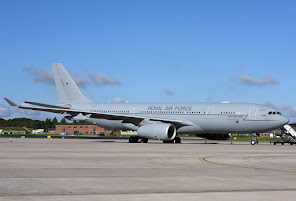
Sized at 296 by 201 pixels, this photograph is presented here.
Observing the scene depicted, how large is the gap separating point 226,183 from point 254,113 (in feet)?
106

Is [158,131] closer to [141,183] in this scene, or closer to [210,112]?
[210,112]

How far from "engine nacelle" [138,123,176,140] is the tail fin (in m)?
15.6

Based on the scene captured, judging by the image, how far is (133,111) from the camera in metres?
53.1

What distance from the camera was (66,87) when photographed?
194ft

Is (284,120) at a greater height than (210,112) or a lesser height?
lesser

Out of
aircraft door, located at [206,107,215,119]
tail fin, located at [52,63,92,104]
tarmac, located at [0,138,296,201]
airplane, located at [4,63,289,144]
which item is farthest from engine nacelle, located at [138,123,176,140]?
tarmac, located at [0,138,296,201]

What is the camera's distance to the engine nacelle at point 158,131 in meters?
44.5

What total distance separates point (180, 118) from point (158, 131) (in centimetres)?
463

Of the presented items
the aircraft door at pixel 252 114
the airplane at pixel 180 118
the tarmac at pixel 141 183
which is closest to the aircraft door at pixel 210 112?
the airplane at pixel 180 118

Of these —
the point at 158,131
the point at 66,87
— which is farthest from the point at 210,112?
the point at 66,87

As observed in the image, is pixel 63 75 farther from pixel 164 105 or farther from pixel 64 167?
pixel 64 167

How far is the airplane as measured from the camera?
44.4 meters

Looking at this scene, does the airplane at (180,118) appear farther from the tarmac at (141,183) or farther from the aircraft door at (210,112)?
the tarmac at (141,183)

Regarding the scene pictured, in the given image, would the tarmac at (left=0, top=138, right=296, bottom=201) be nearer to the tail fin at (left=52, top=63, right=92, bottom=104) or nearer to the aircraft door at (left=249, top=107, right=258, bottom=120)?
the aircraft door at (left=249, top=107, right=258, bottom=120)
